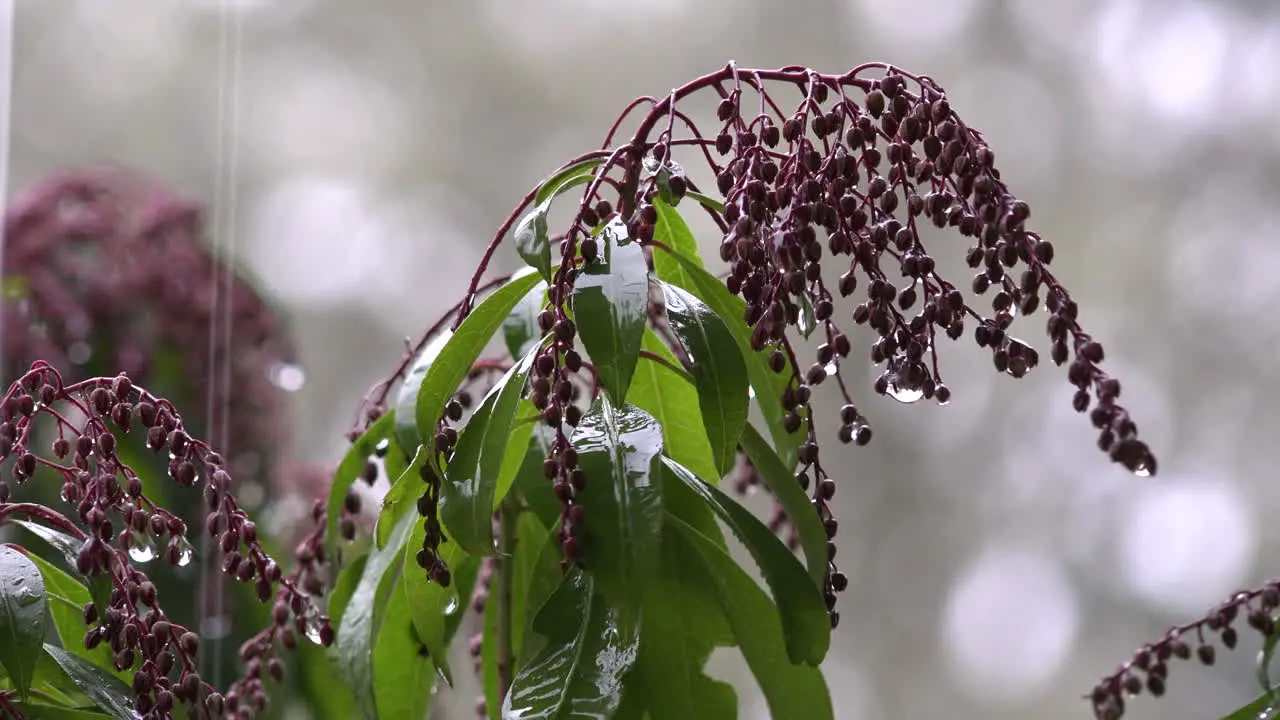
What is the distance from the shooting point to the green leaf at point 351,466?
838 millimetres

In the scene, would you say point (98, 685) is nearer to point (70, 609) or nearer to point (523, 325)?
point (70, 609)

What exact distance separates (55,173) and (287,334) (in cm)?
30

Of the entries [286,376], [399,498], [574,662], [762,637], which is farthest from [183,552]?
[286,376]

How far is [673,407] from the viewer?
819 mm

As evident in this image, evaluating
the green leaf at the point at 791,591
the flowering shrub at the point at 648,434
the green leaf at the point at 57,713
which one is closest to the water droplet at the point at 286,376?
the flowering shrub at the point at 648,434

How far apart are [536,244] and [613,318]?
Answer: 64 millimetres

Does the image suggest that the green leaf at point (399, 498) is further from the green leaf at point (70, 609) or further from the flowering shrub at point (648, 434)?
the green leaf at point (70, 609)

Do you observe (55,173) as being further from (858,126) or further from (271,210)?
(858,126)

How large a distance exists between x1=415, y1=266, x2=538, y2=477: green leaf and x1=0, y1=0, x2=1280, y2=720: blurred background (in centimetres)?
60

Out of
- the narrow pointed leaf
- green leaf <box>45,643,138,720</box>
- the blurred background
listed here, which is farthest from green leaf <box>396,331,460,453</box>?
the blurred background

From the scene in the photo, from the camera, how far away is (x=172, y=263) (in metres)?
1.27

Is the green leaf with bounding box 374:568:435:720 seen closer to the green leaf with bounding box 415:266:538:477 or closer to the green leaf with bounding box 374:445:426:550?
the green leaf with bounding box 374:445:426:550

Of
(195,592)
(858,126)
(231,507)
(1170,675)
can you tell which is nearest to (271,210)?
(195,592)

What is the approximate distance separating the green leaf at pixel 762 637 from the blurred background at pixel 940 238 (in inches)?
21.8
